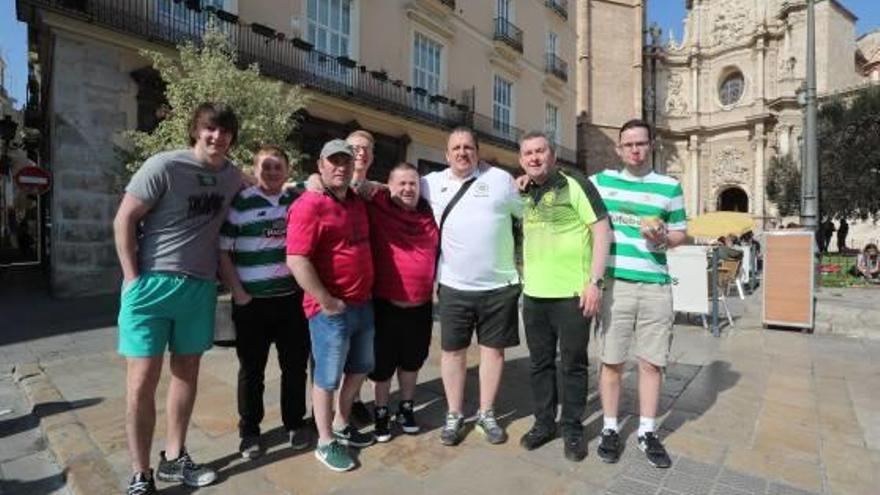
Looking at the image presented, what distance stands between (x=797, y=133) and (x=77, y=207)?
3602 centimetres

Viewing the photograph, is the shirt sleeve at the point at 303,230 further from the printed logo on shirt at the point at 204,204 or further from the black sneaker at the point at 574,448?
the black sneaker at the point at 574,448

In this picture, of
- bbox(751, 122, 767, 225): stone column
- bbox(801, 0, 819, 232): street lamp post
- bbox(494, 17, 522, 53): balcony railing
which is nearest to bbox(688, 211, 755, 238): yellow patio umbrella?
bbox(801, 0, 819, 232): street lamp post

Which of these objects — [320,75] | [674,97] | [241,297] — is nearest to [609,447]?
[241,297]

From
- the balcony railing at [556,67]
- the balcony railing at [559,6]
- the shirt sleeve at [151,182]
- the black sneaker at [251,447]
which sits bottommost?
the black sneaker at [251,447]

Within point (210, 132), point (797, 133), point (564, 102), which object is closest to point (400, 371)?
point (210, 132)

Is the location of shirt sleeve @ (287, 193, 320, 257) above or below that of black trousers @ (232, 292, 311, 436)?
above

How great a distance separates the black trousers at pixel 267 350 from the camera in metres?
3.20

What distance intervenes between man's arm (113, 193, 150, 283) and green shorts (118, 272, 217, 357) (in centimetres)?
9

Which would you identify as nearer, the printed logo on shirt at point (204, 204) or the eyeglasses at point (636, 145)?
the printed logo on shirt at point (204, 204)

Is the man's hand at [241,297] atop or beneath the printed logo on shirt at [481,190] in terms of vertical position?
beneath

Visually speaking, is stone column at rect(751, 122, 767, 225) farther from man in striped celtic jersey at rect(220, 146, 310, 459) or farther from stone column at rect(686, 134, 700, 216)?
man in striped celtic jersey at rect(220, 146, 310, 459)

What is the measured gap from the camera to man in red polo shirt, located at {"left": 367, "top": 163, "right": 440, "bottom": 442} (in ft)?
11.0

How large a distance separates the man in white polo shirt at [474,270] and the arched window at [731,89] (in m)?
41.5

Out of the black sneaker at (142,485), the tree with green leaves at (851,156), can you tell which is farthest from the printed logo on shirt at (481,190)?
the tree with green leaves at (851,156)
